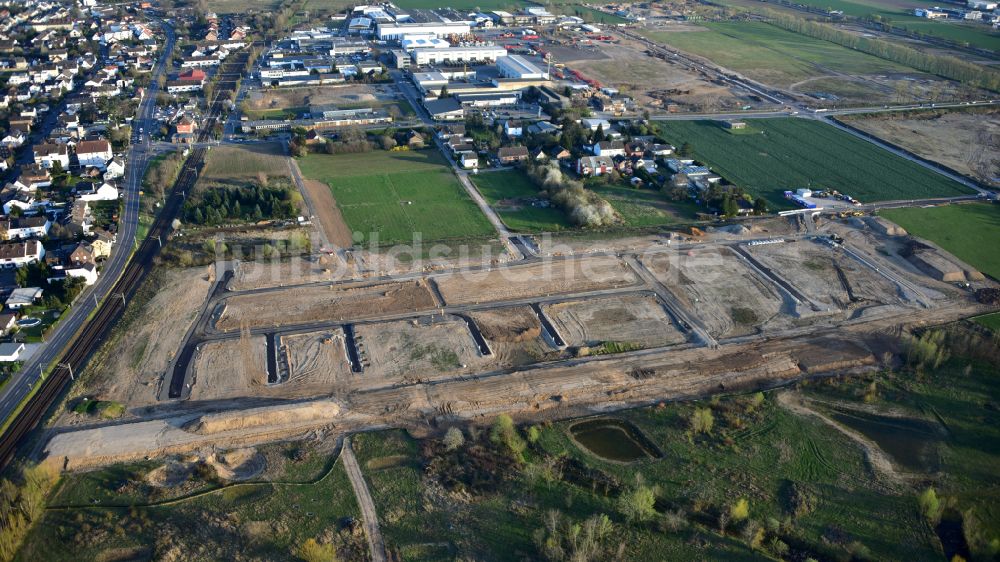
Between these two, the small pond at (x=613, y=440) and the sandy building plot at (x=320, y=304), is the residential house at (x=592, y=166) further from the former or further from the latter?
the small pond at (x=613, y=440)

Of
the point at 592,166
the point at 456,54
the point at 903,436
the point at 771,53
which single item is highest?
the point at 771,53

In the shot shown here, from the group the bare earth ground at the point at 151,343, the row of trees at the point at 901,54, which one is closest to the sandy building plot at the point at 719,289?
the bare earth ground at the point at 151,343

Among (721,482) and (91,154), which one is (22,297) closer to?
(91,154)

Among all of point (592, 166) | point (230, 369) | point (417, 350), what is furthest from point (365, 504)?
point (592, 166)

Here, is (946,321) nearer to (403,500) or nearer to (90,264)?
(403,500)

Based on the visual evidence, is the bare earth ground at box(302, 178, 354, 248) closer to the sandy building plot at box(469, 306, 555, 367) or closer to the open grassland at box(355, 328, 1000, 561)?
the sandy building plot at box(469, 306, 555, 367)

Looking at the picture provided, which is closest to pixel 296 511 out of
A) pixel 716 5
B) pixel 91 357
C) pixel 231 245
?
pixel 91 357
